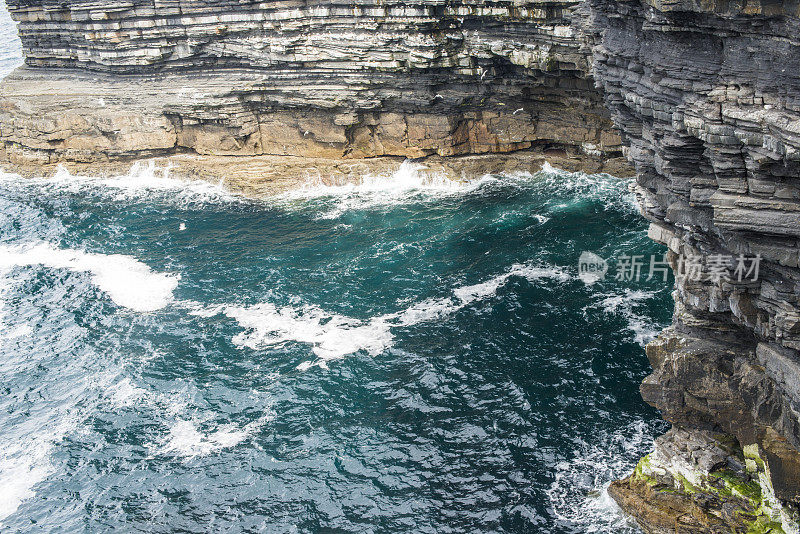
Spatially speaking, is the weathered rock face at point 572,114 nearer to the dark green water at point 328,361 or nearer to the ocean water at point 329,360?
the ocean water at point 329,360

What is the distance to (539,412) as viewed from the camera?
3975cm

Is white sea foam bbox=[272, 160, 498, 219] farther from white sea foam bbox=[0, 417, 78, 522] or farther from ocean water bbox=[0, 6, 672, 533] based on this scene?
white sea foam bbox=[0, 417, 78, 522]

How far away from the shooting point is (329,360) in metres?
45.7

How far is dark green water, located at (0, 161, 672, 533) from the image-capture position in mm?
36188

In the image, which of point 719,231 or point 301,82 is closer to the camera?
point 719,231

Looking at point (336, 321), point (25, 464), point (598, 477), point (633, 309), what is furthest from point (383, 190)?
point (598, 477)

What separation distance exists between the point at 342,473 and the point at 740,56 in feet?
83.5

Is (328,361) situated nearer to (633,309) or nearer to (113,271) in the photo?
(633,309)

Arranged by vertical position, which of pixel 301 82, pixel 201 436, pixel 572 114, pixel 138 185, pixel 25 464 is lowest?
pixel 25 464

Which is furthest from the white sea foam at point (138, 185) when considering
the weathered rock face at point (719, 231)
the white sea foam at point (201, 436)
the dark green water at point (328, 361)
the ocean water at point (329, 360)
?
the weathered rock face at point (719, 231)

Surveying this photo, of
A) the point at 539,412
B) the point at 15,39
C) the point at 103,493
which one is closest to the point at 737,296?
the point at 539,412

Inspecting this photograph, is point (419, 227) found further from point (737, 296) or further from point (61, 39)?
point (61, 39)

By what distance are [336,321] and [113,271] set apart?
19.7 m

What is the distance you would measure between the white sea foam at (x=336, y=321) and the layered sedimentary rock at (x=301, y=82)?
1829cm
